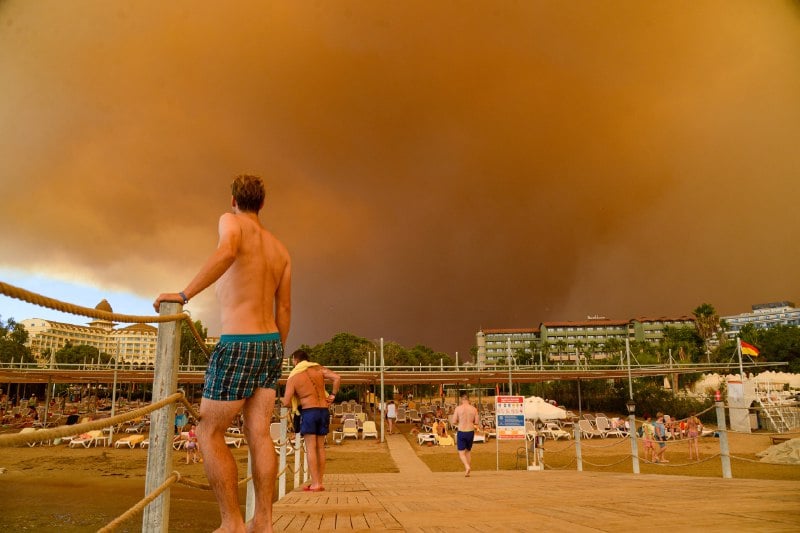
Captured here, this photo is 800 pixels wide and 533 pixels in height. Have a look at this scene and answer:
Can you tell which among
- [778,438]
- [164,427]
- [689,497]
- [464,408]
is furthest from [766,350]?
[164,427]

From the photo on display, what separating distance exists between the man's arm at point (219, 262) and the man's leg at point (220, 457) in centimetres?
51

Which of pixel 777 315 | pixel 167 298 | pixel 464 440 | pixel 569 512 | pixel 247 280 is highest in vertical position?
pixel 777 315

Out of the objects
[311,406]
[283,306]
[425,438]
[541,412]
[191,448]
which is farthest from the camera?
[425,438]

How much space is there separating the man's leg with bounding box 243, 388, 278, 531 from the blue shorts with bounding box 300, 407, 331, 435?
11.3 ft

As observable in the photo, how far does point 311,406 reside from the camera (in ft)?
19.7

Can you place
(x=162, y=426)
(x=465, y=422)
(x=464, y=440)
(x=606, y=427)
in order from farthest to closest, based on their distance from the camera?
1. (x=606, y=427)
2. (x=465, y=422)
3. (x=464, y=440)
4. (x=162, y=426)

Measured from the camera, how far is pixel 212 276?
2256mm

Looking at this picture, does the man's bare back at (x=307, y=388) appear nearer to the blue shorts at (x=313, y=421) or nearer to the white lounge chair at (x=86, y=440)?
the blue shorts at (x=313, y=421)

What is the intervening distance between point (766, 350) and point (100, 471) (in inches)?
2615

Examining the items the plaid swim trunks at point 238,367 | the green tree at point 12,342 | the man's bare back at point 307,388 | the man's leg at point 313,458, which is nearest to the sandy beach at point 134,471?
the man's leg at point 313,458

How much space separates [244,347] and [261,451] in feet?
1.74

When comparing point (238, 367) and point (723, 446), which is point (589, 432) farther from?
point (238, 367)

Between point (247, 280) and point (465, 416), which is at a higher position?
point (247, 280)

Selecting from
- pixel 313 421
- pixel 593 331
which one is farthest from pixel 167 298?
pixel 593 331
